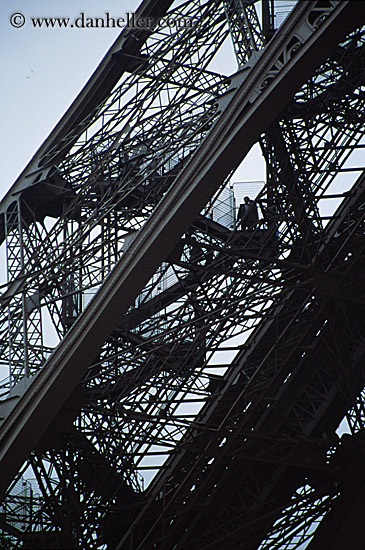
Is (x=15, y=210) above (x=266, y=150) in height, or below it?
below

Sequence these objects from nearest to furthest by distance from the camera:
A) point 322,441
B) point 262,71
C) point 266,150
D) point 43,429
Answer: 1. point 262,71
2. point 43,429
3. point 266,150
4. point 322,441

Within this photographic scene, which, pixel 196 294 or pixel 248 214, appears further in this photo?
pixel 196 294

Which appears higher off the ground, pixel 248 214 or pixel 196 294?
pixel 248 214

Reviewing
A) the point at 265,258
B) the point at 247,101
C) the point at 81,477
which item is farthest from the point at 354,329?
the point at 247,101

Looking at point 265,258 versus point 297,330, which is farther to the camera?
point 297,330

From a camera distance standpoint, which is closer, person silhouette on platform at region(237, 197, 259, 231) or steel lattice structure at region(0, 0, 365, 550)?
steel lattice structure at region(0, 0, 365, 550)

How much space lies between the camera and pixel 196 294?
78.5 ft

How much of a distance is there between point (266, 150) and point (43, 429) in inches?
327

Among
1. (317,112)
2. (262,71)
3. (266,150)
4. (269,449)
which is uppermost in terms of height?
(317,112)

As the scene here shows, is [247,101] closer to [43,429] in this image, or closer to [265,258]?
[265,258]

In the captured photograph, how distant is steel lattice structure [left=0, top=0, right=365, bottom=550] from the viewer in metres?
18.4

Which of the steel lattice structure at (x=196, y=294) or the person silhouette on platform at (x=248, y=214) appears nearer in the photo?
the steel lattice structure at (x=196, y=294)

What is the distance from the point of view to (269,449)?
26.5 m

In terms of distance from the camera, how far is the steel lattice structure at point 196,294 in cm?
1844
